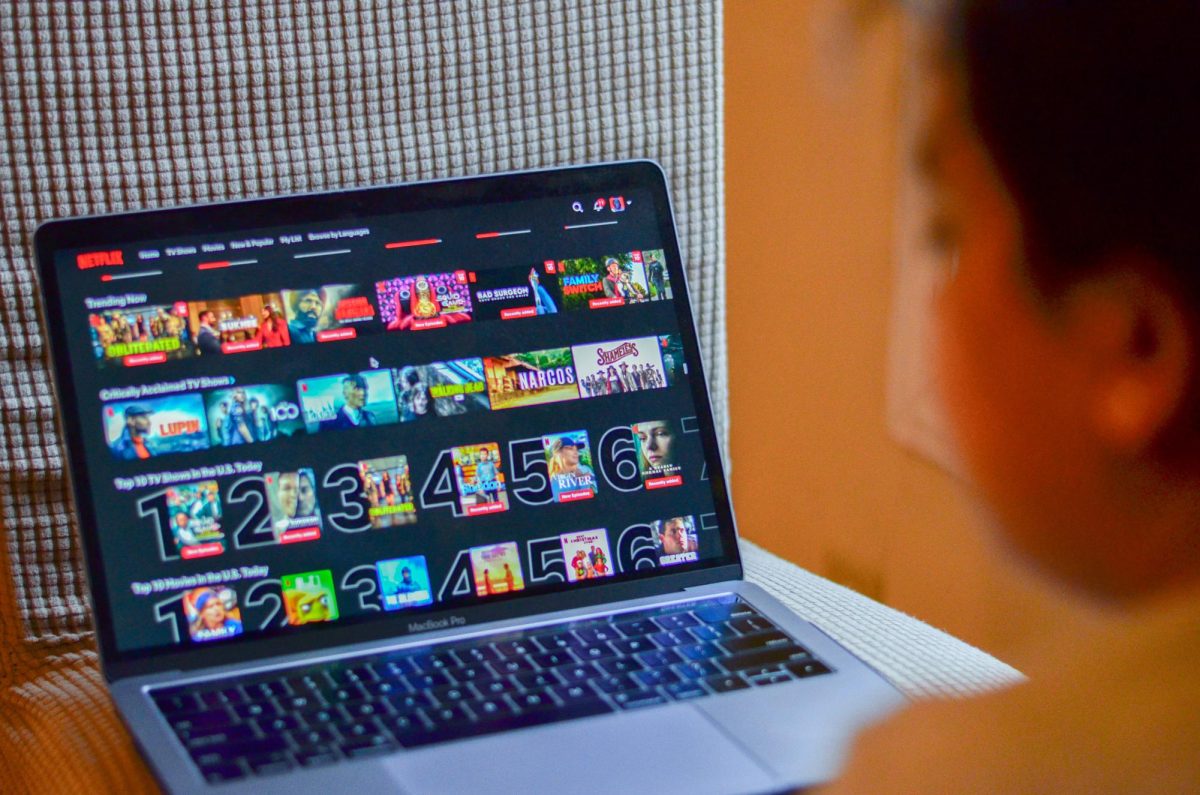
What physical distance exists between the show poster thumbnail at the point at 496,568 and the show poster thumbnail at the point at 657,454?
0.10 metres

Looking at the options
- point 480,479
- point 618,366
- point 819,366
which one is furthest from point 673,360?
point 819,366

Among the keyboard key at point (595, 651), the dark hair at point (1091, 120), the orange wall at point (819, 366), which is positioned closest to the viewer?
the dark hair at point (1091, 120)

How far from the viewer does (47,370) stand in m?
0.78

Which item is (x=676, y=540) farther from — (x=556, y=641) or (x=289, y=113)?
(x=289, y=113)

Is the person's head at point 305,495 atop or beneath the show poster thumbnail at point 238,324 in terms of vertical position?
beneath

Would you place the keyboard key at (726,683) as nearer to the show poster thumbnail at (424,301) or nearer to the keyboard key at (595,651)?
the keyboard key at (595,651)

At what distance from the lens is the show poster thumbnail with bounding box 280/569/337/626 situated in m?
0.70

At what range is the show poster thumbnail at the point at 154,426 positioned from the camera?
688 millimetres

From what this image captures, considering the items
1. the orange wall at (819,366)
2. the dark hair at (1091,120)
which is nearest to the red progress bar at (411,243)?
the dark hair at (1091,120)

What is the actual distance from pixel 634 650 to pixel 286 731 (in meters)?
0.19

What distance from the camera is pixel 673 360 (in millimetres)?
791

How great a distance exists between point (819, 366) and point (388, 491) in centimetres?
100

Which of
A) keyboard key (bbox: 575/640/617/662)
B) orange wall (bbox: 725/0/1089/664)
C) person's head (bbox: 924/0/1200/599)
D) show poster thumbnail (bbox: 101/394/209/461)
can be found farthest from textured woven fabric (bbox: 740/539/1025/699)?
orange wall (bbox: 725/0/1089/664)

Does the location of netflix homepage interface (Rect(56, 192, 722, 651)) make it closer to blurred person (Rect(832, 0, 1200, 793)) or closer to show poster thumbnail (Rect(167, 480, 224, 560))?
show poster thumbnail (Rect(167, 480, 224, 560))
